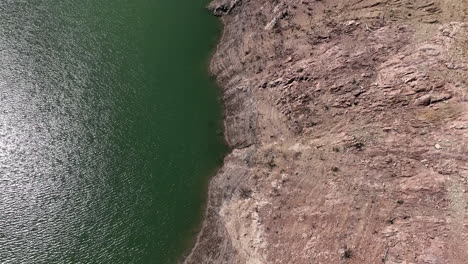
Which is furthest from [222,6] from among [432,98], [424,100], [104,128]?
[432,98]

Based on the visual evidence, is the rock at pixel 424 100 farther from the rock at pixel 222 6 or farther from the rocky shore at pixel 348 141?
the rock at pixel 222 6

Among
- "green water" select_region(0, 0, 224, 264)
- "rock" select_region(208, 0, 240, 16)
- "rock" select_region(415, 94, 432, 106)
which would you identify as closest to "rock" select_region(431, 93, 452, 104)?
"rock" select_region(415, 94, 432, 106)

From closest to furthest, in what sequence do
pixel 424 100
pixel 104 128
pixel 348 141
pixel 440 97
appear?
pixel 440 97 < pixel 424 100 < pixel 348 141 < pixel 104 128

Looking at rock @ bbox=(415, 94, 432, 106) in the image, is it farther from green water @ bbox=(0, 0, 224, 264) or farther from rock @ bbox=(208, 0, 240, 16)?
rock @ bbox=(208, 0, 240, 16)

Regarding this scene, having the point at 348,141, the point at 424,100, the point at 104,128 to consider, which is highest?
the point at 104,128

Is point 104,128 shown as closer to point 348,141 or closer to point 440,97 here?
point 348,141

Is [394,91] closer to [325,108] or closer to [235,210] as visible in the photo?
[325,108]

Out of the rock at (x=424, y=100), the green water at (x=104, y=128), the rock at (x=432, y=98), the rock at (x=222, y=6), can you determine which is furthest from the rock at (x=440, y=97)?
the rock at (x=222, y=6)
